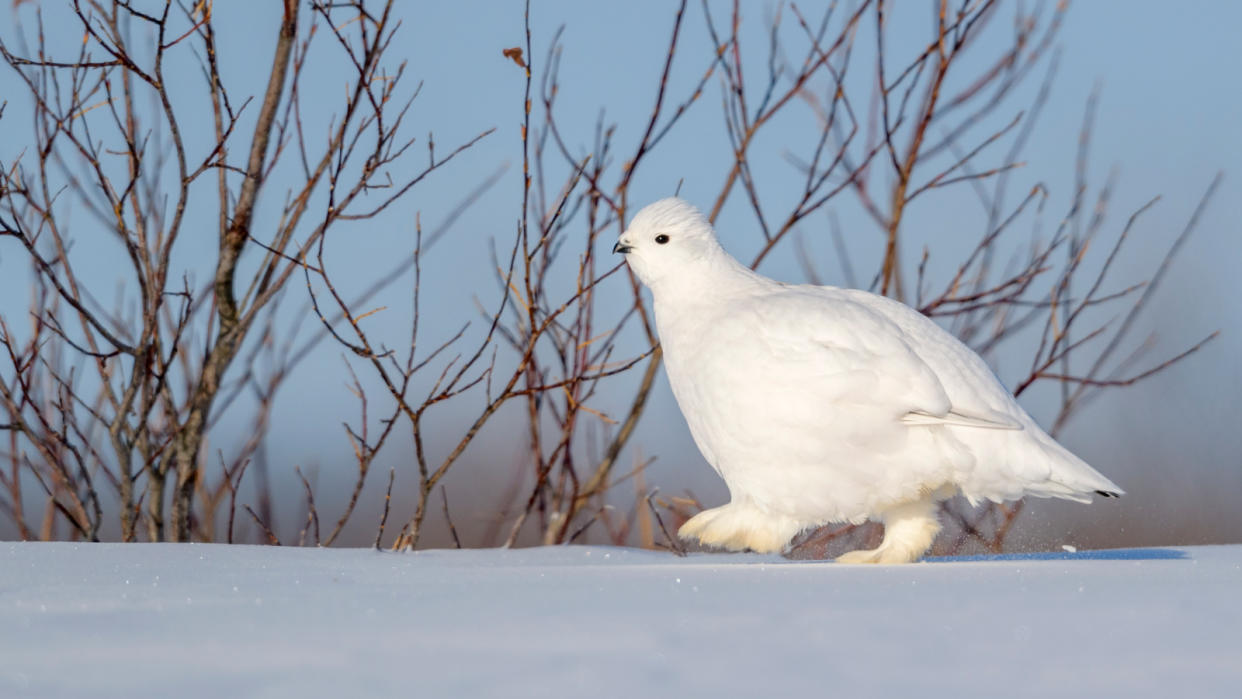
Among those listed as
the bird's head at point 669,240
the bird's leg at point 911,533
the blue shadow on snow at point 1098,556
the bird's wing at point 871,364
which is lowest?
the blue shadow on snow at point 1098,556

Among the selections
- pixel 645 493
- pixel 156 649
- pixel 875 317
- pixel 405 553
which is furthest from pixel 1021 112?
pixel 156 649

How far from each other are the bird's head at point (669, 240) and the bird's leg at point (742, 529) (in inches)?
32.4

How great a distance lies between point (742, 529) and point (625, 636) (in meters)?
1.64

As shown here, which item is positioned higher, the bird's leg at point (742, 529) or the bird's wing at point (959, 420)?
the bird's wing at point (959, 420)

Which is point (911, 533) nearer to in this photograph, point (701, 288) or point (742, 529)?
point (742, 529)

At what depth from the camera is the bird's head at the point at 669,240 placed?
3.79 meters

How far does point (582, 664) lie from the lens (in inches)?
74.7

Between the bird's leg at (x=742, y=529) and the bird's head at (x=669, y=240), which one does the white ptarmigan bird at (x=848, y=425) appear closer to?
the bird's leg at (x=742, y=529)

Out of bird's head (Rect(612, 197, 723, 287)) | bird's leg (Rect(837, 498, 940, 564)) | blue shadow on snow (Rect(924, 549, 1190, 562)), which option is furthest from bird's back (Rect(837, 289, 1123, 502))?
bird's head (Rect(612, 197, 723, 287))

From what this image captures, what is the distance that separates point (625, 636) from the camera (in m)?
2.00

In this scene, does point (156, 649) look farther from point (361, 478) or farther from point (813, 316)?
point (361, 478)

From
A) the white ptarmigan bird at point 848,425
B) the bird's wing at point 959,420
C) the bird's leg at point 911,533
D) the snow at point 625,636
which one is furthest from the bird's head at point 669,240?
the snow at point 625,636

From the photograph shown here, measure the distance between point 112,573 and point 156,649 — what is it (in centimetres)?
103

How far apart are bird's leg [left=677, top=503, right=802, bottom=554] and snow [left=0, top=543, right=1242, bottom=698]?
2.77 feet
